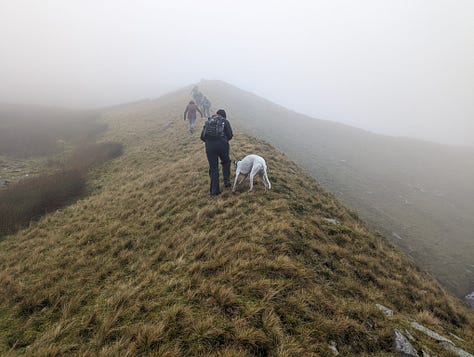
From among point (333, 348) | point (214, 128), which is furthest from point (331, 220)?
point (214, 128)

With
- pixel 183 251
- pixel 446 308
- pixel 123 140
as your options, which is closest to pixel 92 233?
pixel 183 251

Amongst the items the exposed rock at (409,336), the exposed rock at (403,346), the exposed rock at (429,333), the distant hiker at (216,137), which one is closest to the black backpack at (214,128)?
the distant hiker at (216,137)

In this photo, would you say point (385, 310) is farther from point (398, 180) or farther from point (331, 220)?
point (398, 180)

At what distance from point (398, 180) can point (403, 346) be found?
29.8 m

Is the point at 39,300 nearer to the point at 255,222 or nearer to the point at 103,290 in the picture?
the point at 103,290

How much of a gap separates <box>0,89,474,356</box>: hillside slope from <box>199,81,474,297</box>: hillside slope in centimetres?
1013

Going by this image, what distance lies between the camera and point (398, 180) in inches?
1109

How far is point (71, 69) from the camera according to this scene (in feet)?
364

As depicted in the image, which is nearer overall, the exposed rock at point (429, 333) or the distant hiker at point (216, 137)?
the exposed rock at point (429, 333)

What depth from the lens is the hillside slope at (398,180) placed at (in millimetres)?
15766

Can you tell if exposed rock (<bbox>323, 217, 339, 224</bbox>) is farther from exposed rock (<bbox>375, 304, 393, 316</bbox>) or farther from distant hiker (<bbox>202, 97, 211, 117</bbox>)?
distant hiker (<bbox>202, 97, 211, 117</bbox>)

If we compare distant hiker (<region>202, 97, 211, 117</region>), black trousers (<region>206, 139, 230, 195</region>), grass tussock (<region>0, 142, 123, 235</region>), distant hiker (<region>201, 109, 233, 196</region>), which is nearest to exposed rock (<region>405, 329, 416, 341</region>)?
black trousers (<region>206, 139, 230, 195</region>)

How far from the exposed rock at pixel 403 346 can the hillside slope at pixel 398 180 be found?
1133 centimetres

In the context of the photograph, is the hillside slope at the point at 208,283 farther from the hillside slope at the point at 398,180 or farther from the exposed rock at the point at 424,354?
the hillside slope at the point at 398,180
